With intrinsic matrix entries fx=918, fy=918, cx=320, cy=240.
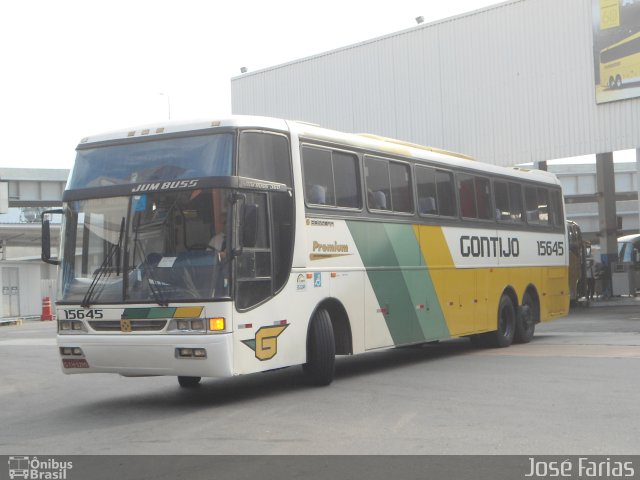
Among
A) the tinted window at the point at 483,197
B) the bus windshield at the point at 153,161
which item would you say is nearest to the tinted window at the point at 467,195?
the tinted window at the point at 483,197

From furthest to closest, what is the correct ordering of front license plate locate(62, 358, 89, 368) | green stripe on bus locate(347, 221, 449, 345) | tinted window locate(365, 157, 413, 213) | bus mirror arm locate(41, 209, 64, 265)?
1. tinted window locate(365, 157, 413, 213)
2. green stripe on bus locate(347, 221, 449, 345)
3. bus mirror arm locate(41, 209, 64, 265)
4. front license plate locate(62, 358, 89, 368)

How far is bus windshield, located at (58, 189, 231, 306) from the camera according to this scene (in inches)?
401

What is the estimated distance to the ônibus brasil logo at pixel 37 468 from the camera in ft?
23.2

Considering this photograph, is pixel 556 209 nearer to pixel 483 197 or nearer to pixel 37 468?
pixel 483 197

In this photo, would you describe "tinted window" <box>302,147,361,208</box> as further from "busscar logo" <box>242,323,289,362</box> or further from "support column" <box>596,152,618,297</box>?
"support column" <box>596,152,618,297</box>

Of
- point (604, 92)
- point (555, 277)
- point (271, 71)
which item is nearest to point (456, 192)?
point (555, 277)

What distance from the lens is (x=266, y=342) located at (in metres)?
10.7

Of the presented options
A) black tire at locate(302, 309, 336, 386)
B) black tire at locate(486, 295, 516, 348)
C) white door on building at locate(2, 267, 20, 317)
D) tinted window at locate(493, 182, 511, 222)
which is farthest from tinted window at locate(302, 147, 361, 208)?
white door on building at locate(2, 267, 20, 317)

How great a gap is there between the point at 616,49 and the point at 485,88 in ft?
16.3

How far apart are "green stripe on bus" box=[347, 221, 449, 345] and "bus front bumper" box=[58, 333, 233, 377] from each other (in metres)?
3.37

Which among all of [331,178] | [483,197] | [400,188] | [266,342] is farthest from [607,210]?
[266,342]

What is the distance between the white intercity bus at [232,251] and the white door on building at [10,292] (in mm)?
29531

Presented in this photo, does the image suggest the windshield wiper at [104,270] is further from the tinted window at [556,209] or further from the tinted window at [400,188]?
the tinted window at [556,209]

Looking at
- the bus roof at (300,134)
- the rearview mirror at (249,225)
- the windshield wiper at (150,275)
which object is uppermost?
the bus roof at (300,134)
